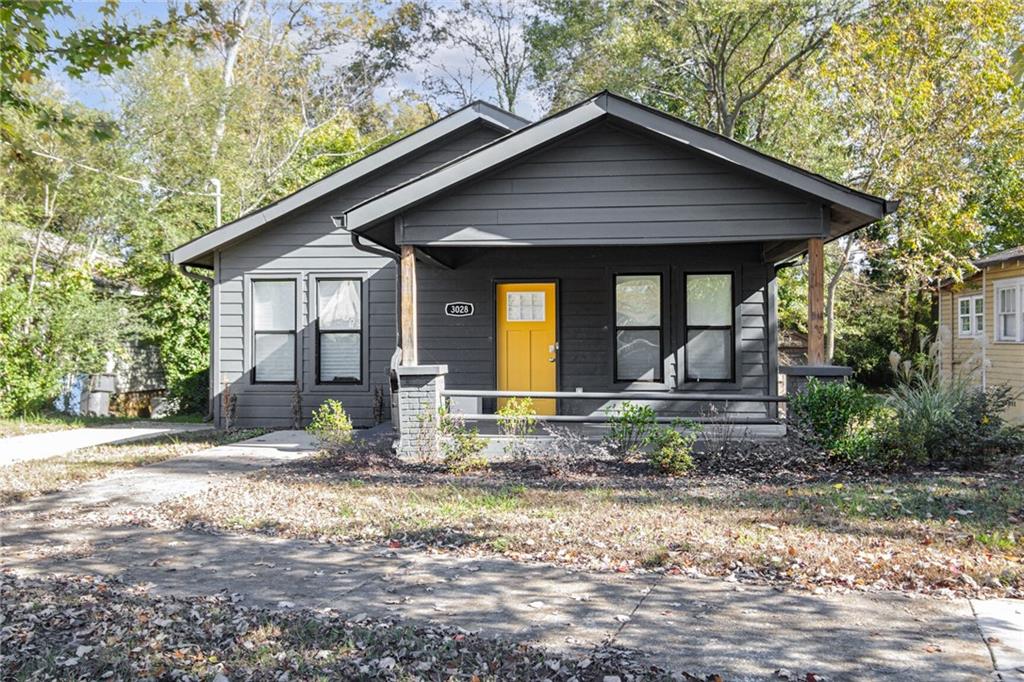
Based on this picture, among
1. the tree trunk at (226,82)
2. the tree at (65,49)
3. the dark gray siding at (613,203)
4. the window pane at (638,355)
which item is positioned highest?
the tree trunk at (226,82)

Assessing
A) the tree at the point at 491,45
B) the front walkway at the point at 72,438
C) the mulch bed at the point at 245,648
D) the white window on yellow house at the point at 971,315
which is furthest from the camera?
the tree at the point at 491,45

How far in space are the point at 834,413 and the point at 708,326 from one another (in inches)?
142

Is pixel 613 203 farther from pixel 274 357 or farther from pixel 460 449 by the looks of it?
pixel 274 357

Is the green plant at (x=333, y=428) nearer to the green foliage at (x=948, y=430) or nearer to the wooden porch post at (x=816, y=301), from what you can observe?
the wooden porch post at (x=816, y=301)

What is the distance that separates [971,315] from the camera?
20828 millimetres

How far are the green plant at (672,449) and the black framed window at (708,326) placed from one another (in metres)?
3.34

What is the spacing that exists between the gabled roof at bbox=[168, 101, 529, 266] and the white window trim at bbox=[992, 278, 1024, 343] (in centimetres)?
1242

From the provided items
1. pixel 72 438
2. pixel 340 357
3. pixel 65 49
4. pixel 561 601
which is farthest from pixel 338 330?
pixel 561 601

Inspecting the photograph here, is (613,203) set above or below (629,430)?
above

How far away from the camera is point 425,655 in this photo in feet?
12.0

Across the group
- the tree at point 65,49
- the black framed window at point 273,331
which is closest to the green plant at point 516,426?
the tree at point 65,49

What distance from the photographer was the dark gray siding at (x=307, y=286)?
1311 cm

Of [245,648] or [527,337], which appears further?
[527,337]

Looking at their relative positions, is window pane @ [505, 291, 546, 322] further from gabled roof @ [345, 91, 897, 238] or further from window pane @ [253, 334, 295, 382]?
window pane @ [253, 334, 295, 382]
